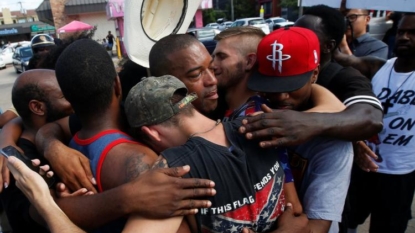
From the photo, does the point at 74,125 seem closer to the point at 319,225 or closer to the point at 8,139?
the point at 8,139

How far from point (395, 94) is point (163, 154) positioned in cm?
241

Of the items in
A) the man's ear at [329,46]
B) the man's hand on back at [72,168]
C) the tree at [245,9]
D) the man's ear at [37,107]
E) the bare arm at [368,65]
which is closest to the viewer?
the man's hand on back at [72,168]

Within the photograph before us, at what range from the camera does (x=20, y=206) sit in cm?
191

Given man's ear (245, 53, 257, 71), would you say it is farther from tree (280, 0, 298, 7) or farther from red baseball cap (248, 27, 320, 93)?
tree (280, 0, 298, 7)

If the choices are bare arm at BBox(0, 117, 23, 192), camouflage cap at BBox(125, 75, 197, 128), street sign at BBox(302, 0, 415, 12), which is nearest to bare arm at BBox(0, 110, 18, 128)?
bare arm at BBox(0, 117, 23, 192)

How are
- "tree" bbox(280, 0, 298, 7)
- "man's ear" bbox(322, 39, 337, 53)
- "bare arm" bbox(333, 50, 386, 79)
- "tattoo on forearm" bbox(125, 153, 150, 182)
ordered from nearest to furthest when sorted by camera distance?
1. "tattoo on forearm" bbox(125, 153, 150, 182)
2. "man's ear" bbox(322, 39, 337, 53)
3. "bare arm" bbox(333, 50, 386, 79)
4. "tree" bbox(280, 0, 298, 7)

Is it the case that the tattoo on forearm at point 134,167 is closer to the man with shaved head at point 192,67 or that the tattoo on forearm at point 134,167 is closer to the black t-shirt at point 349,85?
the man with shaved head at point 192,67

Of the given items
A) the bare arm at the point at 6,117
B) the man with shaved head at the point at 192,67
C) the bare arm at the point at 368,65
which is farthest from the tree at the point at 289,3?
the man with shaved head at the point at 192,67

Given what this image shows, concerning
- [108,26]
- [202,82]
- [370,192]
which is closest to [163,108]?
[202,82]

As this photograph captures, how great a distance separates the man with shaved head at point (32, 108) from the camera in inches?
77.6

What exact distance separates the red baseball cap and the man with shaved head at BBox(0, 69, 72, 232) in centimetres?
127

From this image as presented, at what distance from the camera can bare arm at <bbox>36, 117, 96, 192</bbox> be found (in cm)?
142

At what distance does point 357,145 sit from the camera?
1.89 m

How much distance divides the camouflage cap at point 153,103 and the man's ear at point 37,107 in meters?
0.97
